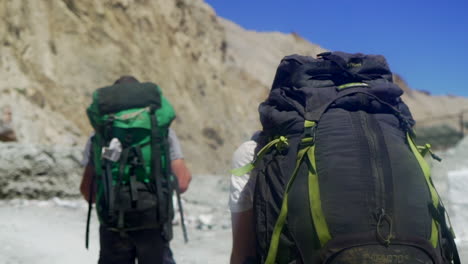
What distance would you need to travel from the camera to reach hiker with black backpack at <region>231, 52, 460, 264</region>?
4.42 feet

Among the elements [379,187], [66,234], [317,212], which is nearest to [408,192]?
[379,187]

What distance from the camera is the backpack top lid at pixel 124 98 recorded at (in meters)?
2.44

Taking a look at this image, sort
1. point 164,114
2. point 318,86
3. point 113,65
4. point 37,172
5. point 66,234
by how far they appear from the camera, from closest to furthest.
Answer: point 318,86, point 164,114, point 66,234, point 37,172, point 113,65

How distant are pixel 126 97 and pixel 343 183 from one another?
4.58ft

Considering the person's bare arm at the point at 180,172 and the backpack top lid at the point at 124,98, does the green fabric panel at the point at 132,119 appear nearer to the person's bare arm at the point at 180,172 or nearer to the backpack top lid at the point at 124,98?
the backpack top lid at the point at 124,98

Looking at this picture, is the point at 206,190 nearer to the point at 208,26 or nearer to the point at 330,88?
the point at 330,88

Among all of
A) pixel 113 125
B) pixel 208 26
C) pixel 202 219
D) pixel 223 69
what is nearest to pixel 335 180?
pixel 113 125

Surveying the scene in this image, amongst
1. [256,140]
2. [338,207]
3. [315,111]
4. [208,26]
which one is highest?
[208,26]

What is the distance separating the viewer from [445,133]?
87.4 ft

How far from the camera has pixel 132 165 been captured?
239 centimetres

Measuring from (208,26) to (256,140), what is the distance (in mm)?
19432

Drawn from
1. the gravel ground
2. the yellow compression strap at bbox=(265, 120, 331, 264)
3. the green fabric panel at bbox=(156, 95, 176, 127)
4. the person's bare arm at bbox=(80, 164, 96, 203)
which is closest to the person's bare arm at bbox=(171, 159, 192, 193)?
the green fabric panel at bbox=(156, 95, 176, 127)

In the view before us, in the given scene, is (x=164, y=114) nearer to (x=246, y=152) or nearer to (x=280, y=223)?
(x=246, y=152)

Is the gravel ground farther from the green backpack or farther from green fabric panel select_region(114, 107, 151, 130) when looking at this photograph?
green fabric panel select_region(114, 107, 151, 130)
